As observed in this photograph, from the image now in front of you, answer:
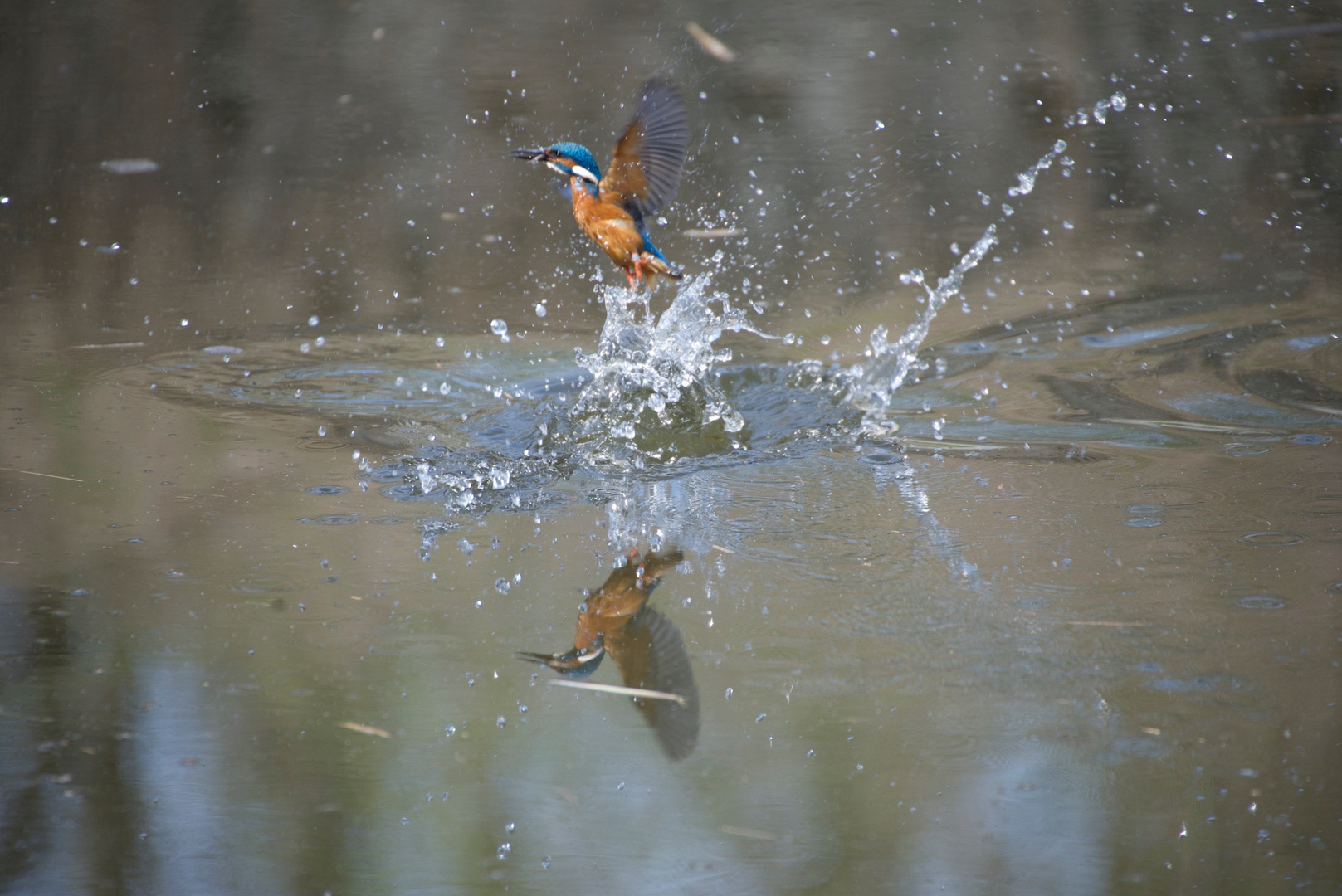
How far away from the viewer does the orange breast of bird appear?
2.92 meters

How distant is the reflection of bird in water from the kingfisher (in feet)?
3.46

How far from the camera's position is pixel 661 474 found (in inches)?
107

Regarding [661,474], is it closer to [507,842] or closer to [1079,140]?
[507,842]

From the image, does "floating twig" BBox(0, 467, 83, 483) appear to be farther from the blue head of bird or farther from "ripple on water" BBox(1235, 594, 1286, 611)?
"ripple on water" BBox(1235, 594, 1286, 611)

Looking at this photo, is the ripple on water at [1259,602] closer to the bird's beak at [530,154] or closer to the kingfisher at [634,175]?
the kingfisher at [634,175]

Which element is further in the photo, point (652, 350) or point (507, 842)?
point (652, 350)

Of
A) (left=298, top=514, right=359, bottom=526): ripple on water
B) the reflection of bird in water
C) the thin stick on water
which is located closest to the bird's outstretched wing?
(left=298, top=514, right=359, bottom=526): ripple on water

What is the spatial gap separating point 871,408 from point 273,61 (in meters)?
4.52

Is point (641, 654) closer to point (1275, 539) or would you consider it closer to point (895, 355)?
point (1275, 539)

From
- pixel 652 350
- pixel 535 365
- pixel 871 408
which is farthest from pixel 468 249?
pixel 871 408

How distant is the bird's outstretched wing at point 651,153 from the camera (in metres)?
2.80

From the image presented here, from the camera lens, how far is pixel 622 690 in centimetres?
184

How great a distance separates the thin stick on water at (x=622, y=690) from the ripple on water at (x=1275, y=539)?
3.80 feet

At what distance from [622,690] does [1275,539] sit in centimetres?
127
